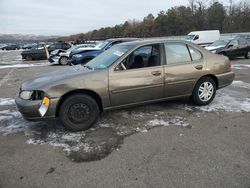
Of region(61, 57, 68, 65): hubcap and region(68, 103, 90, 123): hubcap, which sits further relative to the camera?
region(61, 57, 68, 65): hubcap

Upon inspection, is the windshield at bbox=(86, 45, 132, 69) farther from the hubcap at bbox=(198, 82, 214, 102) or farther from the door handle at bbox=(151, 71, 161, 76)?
the hubcap at bbox=(198, 82, 214, 102)

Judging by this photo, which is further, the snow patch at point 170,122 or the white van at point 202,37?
the white van at point 202,37

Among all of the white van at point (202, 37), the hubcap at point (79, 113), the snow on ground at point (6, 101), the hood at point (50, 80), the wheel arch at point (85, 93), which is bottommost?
the snow on ground at point (6, 101)

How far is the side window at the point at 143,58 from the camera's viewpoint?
16.4 feet

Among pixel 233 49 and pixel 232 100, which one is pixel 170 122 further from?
pixel 233 49

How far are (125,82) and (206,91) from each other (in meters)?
2.04

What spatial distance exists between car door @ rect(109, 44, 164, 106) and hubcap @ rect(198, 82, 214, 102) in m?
1.04

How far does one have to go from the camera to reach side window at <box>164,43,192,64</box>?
17.7 ft

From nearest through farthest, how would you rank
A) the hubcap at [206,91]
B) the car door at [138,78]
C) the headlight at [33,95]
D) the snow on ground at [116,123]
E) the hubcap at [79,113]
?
the snow on ground at [116,123], the headlight at [33,95], the hubcap at [79,113], the car door at [138,78], the hubcap at [206,91]

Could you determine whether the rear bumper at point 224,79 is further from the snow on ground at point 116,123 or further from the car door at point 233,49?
the car door at point 233,49

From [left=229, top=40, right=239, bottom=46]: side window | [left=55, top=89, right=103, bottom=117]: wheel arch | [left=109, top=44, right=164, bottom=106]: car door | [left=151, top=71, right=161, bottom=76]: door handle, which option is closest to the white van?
[left=229, top=40, right=239, bottom=46]: side window

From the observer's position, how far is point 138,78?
498cm

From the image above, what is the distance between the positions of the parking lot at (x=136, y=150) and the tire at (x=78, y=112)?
0.50 feet

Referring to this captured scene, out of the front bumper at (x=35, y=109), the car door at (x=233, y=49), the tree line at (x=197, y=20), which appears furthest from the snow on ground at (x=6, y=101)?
the tree line at (x=197, y=20)
